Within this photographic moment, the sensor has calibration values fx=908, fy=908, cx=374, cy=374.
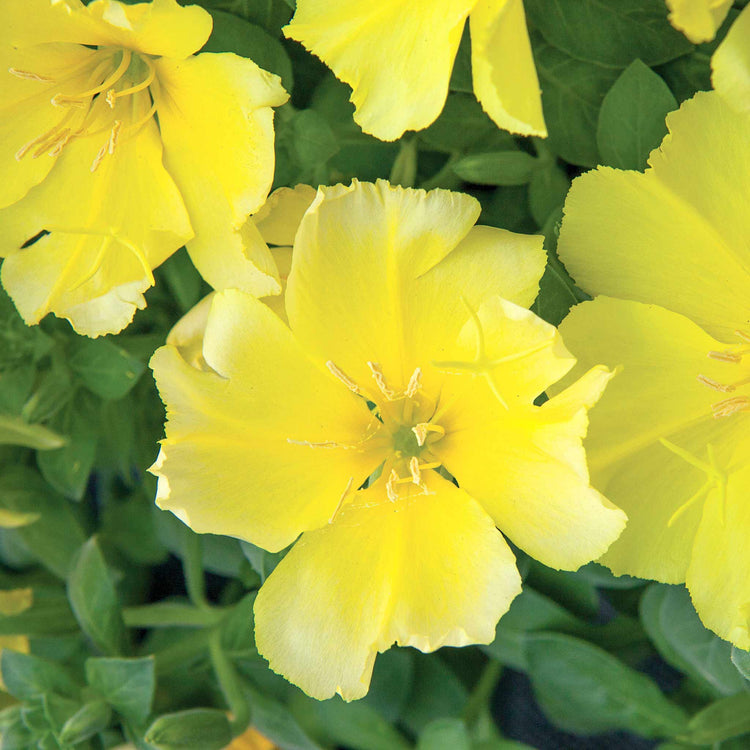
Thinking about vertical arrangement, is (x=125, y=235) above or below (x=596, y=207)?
below

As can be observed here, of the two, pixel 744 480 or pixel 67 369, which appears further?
pixel 67 369

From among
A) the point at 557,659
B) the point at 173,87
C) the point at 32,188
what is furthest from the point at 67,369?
the point at 557,659

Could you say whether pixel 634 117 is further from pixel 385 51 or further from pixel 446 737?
pixel 446 737

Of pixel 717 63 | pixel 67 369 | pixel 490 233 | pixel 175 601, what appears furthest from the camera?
pixel 175 601

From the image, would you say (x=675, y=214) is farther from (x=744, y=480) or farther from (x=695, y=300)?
(x=744, y=480)

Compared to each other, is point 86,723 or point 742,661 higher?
point 742,661

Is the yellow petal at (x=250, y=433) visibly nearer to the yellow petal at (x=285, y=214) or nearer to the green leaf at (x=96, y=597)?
the yellow petal at (x=285, y=214)

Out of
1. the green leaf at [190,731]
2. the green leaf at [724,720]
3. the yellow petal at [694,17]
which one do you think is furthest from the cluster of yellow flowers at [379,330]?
the green leaf at [724,720]

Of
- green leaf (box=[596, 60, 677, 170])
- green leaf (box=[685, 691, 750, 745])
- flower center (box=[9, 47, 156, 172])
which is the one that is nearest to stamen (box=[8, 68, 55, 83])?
flower center (box=[9, 47, 156, 172])

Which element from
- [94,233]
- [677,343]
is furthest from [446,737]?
[94,233]
